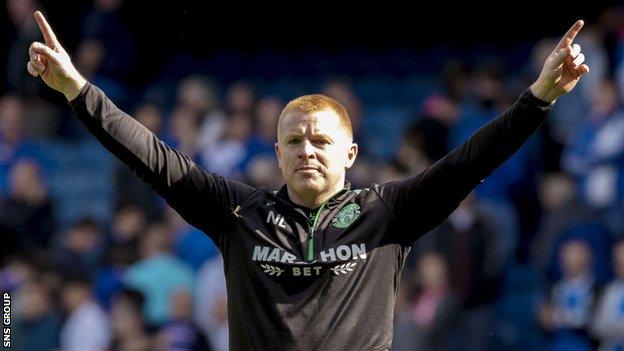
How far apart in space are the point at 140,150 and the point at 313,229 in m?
0.75

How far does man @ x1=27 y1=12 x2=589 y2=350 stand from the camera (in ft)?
16.9

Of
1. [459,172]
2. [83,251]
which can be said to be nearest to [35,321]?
[83,251]

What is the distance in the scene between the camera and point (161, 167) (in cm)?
536

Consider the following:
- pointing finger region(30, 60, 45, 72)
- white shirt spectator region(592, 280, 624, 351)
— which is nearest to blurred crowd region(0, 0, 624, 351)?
white shirt spectator region(592, 280, 624, 351)

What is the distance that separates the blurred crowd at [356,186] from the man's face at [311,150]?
5.53m

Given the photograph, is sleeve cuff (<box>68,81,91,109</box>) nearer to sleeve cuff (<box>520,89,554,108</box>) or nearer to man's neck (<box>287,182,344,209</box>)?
man's neck (<box>287,182,344,209</box>)

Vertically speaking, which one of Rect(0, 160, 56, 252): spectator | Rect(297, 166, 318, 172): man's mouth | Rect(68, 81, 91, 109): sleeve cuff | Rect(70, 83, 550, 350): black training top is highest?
Rect(0, 160, 56, 252): spectator

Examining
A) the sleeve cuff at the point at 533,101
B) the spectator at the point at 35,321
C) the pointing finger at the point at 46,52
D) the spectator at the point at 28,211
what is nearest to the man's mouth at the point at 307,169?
the sleeve cuff at the point at 533,101

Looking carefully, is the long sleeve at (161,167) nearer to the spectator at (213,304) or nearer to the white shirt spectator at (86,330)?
the spectator at (213,304)

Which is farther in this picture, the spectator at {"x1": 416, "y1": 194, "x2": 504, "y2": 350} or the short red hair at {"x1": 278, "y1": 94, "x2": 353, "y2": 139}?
the spectator at {"x1": 416, "y1": 194, "x2": 504, "y2": 350}

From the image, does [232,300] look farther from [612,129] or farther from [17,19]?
[17,19]

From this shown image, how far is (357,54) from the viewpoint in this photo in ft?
52.9

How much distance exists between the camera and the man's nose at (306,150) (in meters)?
5.35

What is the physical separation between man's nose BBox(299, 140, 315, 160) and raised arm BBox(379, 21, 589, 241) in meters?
0.36
